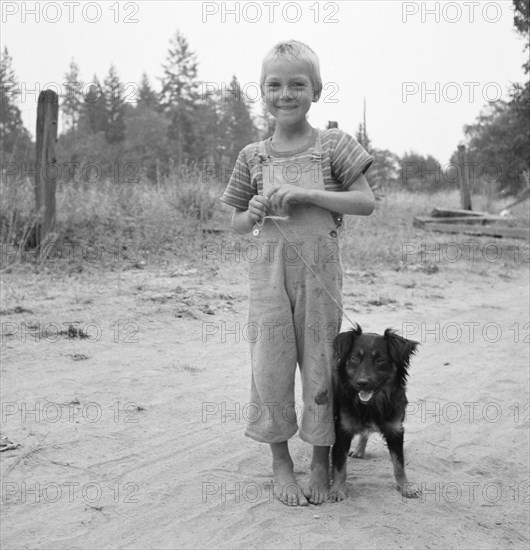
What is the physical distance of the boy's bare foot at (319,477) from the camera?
3.27 m

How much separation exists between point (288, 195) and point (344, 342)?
27.6 inches

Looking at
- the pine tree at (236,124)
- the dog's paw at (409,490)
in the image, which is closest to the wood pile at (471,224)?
the dog's paw at (409,490)

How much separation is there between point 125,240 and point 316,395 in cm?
728

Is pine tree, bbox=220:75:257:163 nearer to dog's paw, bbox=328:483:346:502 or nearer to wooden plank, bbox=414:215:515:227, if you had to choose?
wooden plank, bbox=414:215:515:227

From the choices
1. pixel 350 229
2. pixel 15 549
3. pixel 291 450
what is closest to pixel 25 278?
pixel 291 450

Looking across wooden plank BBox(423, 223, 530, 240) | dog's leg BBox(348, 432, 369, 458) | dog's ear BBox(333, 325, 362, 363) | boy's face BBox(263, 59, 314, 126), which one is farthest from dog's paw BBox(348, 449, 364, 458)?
wooden plank BBox(423, 223, 530, 240)

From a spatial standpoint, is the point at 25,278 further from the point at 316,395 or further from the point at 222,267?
the point at 316,395

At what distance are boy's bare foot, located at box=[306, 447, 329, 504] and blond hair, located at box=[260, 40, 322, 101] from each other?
1700 mm

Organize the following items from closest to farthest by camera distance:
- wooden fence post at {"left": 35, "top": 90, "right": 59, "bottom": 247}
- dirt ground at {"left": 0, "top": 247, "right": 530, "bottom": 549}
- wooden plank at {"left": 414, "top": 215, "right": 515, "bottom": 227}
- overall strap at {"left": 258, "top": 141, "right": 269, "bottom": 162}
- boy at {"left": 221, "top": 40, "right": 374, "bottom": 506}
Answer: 1. dirt ground at {"left": 0, "top": 247, "right": 530, "bottom": 549}
2. boy at {"left": 221, "top": 40, "right": 374, "bottom": 506}
3. overall strap at {"left": 258, "top": 141, "right": 269, "bottom": 162}
4. wooden fence post at {"left": 35, "top": 90, "right": 59, "bottom": 247}
5. wooden plank at {"left": 414, "top": 215, "right": 515, "bottom": 227}

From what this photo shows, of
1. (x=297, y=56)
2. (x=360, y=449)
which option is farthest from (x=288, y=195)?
(x=360, y=449)

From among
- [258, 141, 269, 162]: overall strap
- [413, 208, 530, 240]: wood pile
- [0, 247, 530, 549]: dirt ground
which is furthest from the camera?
[413, 208, 530, 240]: wood pile

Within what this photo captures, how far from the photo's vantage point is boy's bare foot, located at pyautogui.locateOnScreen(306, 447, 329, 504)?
327 centimetres

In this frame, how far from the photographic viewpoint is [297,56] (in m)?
3.05

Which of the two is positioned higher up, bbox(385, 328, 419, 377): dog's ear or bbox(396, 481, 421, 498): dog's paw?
bbox(385, 328, 419, 377): dog's ear
